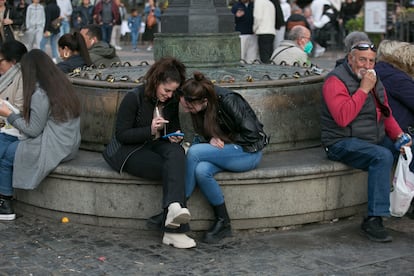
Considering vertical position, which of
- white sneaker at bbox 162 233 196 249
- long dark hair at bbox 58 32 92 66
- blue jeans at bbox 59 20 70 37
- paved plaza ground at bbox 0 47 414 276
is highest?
long dark hair at bbox 58 32 92 66

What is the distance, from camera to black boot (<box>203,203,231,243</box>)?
6141 mm

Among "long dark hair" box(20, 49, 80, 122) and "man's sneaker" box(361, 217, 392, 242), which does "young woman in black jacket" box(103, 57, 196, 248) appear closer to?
"long dark hair" box(20, 49, 80, 122)

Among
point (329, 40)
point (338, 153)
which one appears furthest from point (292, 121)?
point (329, 40)

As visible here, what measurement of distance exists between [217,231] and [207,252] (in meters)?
0.24

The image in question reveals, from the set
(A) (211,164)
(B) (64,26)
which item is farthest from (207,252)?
(B) (64,26)

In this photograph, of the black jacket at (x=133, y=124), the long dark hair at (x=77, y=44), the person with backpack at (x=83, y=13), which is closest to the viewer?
the black jacket at (x=133, y=124)

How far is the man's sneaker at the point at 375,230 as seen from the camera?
20.3 ft

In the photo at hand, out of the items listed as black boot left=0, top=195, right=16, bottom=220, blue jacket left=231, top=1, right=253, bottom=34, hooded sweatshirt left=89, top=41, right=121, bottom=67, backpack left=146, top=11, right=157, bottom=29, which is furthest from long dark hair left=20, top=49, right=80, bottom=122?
backpack left=146, top=11, right=157, bottom=29

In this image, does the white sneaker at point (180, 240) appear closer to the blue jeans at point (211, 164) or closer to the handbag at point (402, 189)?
the blue jeans at point (211, 164)

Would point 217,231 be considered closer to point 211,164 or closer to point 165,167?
point 211,164

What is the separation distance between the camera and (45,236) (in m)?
6.38

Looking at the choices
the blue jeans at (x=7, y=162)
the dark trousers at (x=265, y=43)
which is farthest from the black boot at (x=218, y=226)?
the dark trousers at (x=265, y=43)

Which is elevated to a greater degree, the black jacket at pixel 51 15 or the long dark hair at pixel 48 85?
the long dark hair at pixel 48 85

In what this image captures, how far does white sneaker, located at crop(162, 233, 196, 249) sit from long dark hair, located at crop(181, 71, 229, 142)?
789mm
